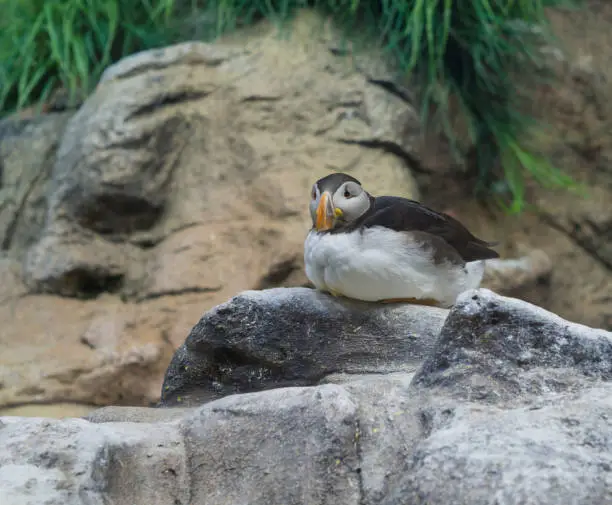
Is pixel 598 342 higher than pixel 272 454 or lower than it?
A: higher

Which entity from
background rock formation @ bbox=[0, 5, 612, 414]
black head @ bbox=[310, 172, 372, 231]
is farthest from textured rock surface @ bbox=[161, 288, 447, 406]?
background rock formation @ bbox=[0, 5, 612, 414]

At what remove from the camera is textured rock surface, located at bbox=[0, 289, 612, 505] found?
1.03 meters

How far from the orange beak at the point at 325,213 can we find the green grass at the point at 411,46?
167 cm

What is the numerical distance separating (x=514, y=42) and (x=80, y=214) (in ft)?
6.55

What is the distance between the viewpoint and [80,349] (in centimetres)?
301

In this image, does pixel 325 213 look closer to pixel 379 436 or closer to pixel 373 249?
pixel 373 249

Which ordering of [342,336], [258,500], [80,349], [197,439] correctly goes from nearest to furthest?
[258,500] < [197,439] < [342,336] < [80,349]

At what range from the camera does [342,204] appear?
1.76 m

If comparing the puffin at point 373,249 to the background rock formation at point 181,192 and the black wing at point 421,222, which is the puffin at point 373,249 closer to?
the black wing at point 421,222

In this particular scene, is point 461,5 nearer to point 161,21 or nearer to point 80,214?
point 161,21

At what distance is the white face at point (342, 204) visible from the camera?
173 centimetres

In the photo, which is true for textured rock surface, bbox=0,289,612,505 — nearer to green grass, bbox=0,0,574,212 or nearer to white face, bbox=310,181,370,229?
white face, bbox=310,181,370,229

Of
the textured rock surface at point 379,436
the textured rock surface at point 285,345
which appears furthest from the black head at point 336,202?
the textured rock surface at point 379,436

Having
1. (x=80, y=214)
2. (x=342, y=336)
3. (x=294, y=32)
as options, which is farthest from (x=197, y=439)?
(x=294, y=32)
